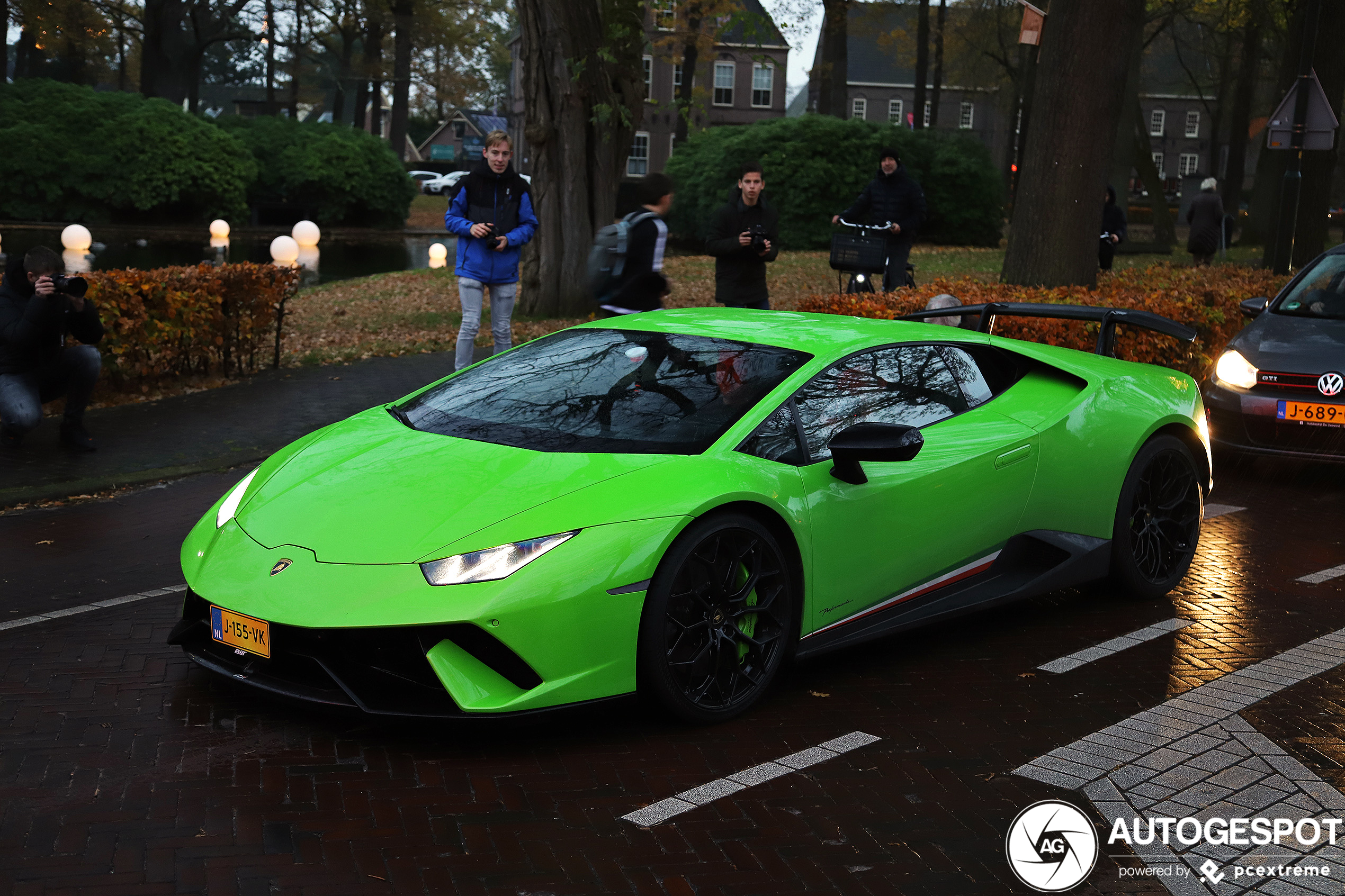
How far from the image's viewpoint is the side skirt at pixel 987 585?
16.1ft

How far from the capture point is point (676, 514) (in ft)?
14.1

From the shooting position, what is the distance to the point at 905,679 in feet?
16.8

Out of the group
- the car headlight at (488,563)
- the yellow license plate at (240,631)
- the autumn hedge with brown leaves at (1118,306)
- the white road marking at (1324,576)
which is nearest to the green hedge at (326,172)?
the autumn hedge with brown leaves at (1118,306)

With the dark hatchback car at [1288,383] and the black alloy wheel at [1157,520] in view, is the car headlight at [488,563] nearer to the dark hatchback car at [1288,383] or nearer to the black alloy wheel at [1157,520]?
the black alloy wheel at [1157,520]

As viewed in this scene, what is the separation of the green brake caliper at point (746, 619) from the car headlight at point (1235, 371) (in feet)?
18.7

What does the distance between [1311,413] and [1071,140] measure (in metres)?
4.91

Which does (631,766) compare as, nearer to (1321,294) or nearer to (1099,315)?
(1099,315)

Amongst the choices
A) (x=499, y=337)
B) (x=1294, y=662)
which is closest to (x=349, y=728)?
(x=1294, y=662)

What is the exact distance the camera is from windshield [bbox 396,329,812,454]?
4762 millimetres

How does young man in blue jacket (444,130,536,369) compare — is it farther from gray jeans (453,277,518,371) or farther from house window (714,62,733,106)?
house window (714,62,733,106)

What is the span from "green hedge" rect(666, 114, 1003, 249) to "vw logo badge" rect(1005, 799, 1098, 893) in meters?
27.7

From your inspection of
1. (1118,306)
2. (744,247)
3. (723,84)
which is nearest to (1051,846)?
(744,247)

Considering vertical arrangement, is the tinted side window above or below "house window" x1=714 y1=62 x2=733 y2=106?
below

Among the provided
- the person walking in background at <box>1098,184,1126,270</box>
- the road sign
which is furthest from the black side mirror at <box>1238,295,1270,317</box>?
the person walking in background at <box>1098,184,1126,270</box>
